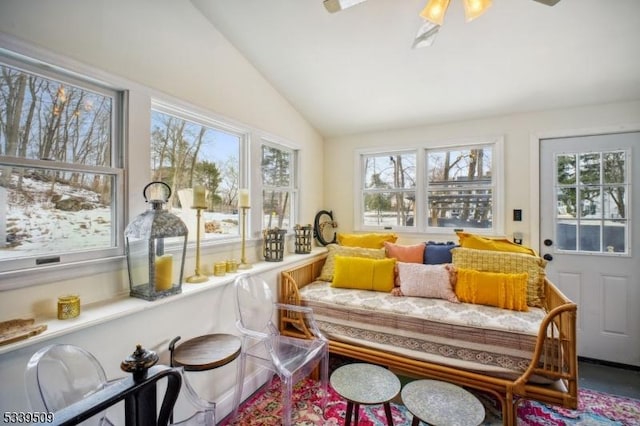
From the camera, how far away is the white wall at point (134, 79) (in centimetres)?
122

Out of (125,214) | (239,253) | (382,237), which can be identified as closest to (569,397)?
(382,237)

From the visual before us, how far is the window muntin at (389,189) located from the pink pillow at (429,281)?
888 mm

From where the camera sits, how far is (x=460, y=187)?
10.0 ft

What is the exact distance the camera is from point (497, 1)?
5.72 feet

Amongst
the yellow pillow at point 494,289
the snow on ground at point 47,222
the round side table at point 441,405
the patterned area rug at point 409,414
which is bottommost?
the patterned area rug at point 409,414

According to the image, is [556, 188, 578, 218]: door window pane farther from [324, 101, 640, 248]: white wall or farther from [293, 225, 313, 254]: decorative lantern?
[293, 225, 313, 254]: decorative lantern

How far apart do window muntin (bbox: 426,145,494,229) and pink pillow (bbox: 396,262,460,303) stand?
81 centimetres

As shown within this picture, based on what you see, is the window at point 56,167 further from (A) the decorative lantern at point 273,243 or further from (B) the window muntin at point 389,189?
(B) the window muntin at point 389,189

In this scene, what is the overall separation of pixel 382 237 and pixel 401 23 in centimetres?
189

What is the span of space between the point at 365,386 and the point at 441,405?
1.23 ft

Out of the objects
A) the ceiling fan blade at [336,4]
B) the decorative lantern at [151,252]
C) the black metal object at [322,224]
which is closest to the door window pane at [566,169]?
the black metal object at [322,224]

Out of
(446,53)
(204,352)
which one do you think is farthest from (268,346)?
(446,53)

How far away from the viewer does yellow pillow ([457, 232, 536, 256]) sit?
2.48 m

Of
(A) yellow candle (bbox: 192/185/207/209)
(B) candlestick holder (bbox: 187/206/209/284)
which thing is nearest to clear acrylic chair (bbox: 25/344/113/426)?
(B) candlestick holder (bbox: 187/206/209/284)
